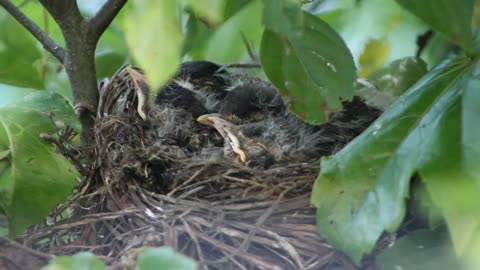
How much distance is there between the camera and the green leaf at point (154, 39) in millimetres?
684

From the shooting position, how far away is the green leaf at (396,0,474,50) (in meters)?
1.05

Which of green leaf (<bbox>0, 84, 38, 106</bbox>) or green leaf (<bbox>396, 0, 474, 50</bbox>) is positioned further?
green leaf (<bbox>0, 84, 38, 106</bbox>)

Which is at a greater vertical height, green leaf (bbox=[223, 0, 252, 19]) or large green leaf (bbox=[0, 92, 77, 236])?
green leaf (bbox=[223, 0, 252, 19])

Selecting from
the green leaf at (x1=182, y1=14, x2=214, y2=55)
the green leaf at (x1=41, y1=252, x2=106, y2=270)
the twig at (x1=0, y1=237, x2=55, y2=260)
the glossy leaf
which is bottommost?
the twig at (x1=0, y1=237, x2=55, y2=260)

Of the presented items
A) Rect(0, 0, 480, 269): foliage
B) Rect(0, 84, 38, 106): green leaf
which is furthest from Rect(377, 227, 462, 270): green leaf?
Rect(0, 84, 38, 106): green leaf

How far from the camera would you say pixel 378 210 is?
3.87 ft

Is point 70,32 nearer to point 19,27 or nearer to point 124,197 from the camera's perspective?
point 19,27

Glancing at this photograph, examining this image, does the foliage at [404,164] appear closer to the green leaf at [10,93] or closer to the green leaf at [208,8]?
the green leaf at [208,8]

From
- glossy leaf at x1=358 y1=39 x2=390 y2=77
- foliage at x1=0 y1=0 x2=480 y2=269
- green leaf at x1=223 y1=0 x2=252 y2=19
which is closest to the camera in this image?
foliage at x1=0 y1=0 x2=480 y2=269

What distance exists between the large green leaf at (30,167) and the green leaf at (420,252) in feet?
1.90

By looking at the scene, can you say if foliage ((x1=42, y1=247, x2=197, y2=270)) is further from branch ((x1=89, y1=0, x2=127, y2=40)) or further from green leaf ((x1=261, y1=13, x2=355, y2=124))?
branch ((x1=89, y1=0, x2=127, y2=40))

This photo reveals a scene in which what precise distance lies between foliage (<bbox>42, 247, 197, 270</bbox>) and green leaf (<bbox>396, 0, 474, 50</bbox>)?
17.8 inches

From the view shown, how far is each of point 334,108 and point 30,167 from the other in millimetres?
553

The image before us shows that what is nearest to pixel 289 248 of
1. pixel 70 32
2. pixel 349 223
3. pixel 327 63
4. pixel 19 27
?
pixel 349 223
